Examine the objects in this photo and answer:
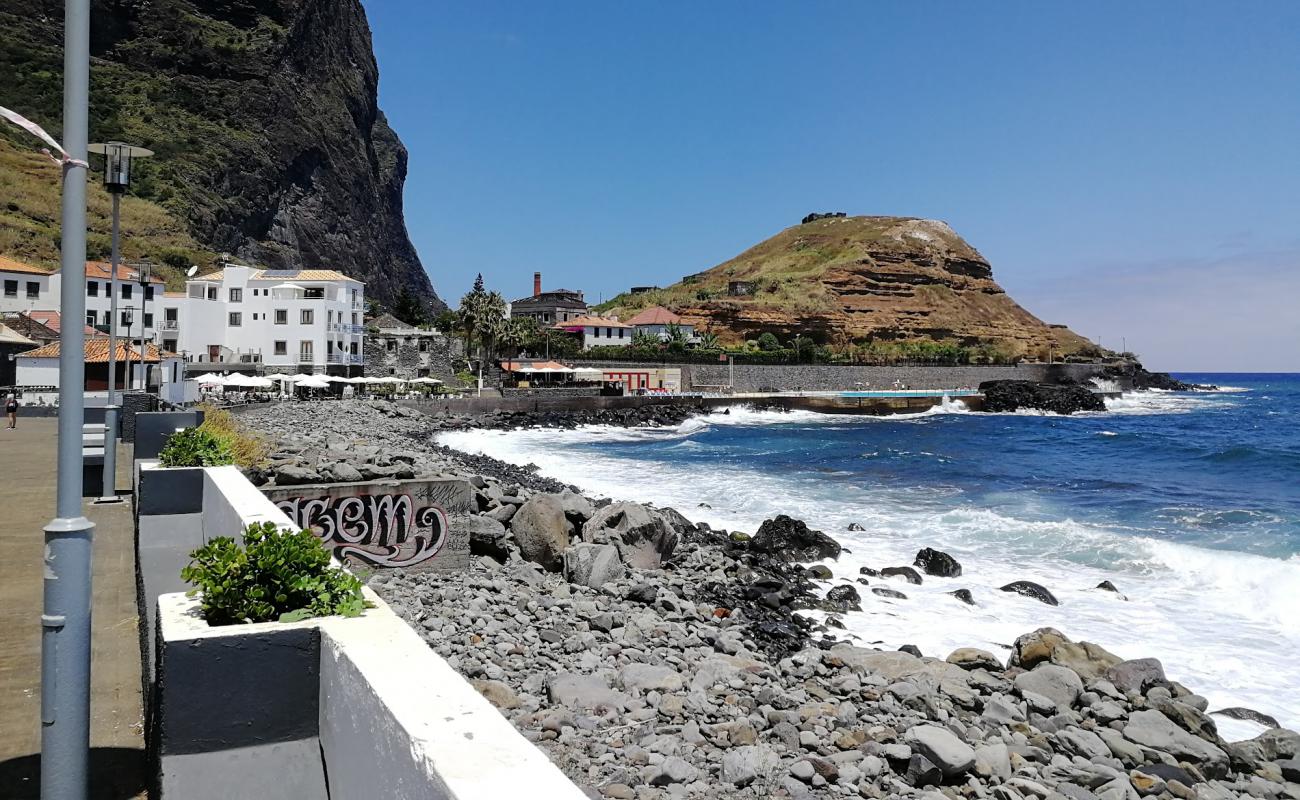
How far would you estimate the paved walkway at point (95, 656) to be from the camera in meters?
4.71

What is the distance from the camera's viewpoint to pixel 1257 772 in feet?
29.1

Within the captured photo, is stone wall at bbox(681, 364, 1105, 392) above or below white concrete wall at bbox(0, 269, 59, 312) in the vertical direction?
below

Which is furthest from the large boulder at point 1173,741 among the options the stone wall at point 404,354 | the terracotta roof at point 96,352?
the stone wall at point 404,354

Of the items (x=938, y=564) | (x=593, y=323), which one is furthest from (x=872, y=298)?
(x=938, y=564)

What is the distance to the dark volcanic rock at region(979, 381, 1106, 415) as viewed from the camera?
3516 inches

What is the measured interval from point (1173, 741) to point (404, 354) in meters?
68.1

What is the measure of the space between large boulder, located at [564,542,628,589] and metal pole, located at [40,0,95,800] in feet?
31.6

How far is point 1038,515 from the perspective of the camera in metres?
25.9

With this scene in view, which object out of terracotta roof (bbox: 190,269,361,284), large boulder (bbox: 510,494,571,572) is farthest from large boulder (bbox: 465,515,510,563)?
terracotta roof (bbox: 190,269,361,284)

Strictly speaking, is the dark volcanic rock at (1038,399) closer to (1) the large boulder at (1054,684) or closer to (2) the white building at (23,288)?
(1) the large boulder at (1054,684)

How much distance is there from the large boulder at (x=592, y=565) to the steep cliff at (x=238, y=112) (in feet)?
282

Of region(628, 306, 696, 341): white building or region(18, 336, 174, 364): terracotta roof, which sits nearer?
region(18, 336, 174, 364): terracotta roof

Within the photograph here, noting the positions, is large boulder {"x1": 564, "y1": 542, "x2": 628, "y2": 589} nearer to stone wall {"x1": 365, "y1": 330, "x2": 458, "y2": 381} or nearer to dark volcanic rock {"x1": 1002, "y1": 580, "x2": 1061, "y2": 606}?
dark volcanic rock {"x1": 1002, "y1": 580, "x2": 1061, "y2": 606}

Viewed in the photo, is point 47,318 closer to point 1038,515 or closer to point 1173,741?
point 1038,515
